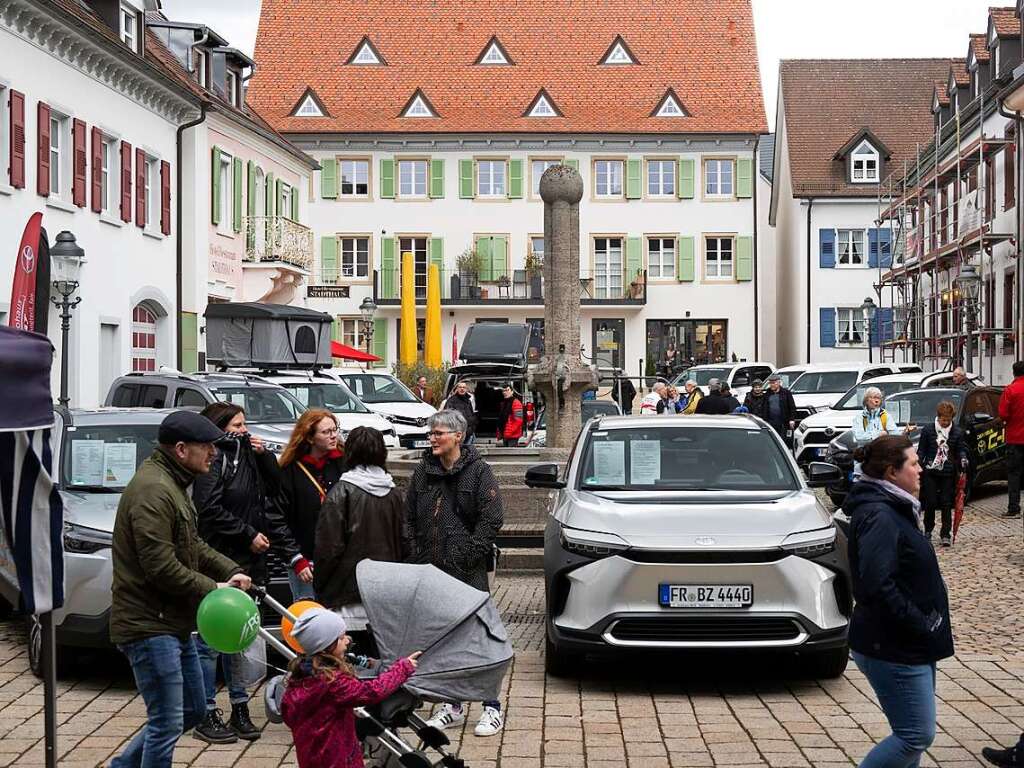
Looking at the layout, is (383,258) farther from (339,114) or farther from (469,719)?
(469,719)

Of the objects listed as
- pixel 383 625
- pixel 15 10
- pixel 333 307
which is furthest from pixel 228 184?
pixel 383 625

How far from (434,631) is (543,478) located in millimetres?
4252

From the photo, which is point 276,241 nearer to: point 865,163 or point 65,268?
point 65,268

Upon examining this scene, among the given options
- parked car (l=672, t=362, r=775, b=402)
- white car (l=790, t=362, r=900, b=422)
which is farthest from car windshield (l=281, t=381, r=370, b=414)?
parked car (l=672, t=362, r=775, b=402)

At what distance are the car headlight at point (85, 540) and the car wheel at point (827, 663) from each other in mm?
4351

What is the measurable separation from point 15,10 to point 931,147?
29229 millimetres

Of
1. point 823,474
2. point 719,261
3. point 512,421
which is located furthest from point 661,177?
point 823,474

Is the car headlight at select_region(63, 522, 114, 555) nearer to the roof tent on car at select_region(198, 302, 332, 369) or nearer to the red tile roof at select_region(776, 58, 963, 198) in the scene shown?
the roof tent on car at select_region(198, 302, 332, 369)

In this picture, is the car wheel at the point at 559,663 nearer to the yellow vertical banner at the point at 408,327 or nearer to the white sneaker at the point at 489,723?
the white sneaker at the point at 489,723

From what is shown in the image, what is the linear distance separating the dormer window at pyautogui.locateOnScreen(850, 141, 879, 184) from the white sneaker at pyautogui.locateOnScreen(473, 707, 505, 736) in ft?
173

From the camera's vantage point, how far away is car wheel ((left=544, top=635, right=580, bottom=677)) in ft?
30.8

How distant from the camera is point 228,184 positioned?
1543 inches

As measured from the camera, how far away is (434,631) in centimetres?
607

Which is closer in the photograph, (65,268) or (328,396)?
(65,268)
